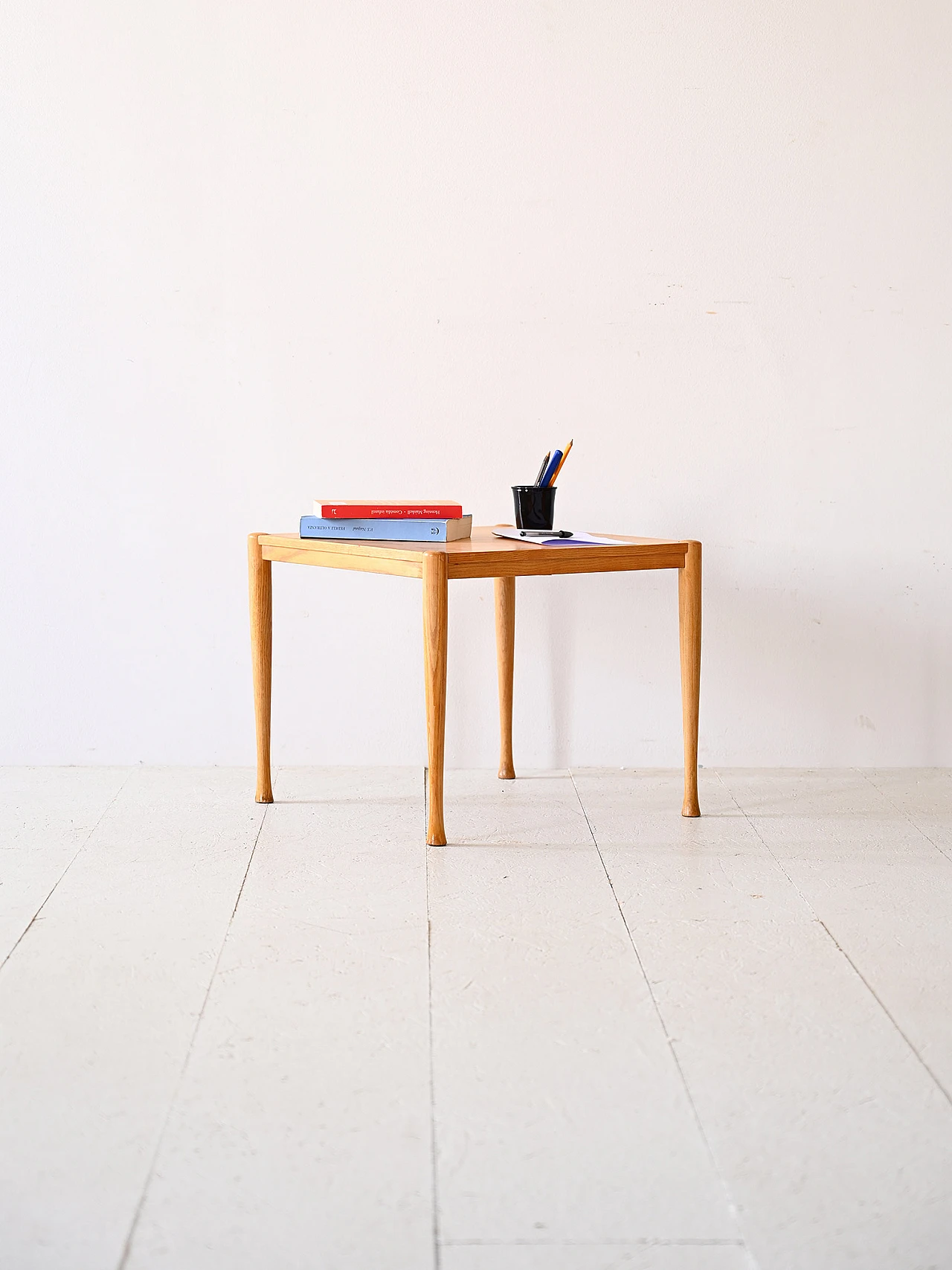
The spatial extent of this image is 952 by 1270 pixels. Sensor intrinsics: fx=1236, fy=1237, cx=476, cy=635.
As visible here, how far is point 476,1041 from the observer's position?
1170 millimetres

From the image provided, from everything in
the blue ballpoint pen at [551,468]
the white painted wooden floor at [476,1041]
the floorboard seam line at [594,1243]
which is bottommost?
the white painted wooden floor at [476,1041]

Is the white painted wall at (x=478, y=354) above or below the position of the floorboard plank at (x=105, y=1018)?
above

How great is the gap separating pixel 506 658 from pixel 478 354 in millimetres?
549

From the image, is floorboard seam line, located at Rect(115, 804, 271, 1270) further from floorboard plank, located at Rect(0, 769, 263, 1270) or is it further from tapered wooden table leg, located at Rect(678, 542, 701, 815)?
tapered wooden table leg, located at Rect(678, 542, 701, 815)

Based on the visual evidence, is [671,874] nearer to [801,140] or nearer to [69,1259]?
[69,1259]

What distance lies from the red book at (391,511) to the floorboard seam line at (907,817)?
2.81 ft

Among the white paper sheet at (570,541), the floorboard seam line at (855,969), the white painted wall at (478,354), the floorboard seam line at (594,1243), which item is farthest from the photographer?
the white painted wall at (478,354)

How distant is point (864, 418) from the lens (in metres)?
2.24

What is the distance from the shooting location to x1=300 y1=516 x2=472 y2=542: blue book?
6.06 feet

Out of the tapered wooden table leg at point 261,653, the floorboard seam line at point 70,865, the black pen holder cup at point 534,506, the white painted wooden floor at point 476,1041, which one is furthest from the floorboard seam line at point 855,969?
the floorboard seam line at point 70,865

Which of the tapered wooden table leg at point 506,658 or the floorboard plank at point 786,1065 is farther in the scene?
the tapered wooden table leg at point 506,658

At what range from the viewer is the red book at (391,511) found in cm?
185

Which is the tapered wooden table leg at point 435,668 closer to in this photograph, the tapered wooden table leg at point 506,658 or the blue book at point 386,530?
the blue book at point 386,530

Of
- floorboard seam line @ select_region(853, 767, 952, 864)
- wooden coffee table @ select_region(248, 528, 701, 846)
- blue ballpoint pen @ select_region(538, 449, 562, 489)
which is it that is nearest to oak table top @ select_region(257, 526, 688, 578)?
wooden coffee table @ select_region(248, 528, 701, 846)
